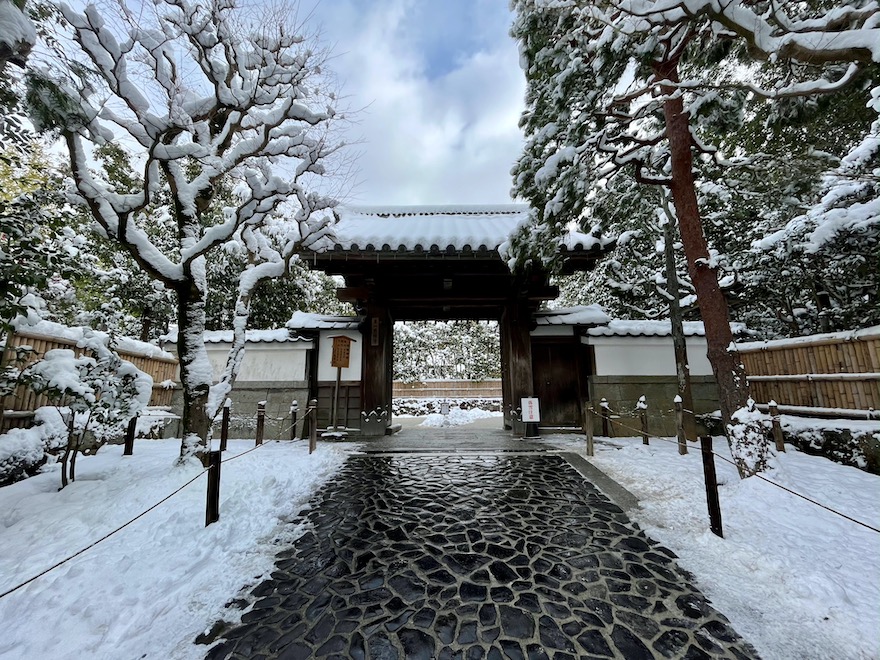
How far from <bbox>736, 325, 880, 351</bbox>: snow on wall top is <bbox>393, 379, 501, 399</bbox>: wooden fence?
39.1 ft

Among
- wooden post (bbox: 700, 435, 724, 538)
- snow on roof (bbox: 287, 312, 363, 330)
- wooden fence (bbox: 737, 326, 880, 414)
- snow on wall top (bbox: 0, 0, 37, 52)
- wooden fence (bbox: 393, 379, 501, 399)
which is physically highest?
snow on wall top (bbox: 0, 0, 37, 52)

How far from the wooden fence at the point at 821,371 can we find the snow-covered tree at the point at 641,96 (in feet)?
8.36

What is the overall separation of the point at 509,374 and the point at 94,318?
8.54 meters

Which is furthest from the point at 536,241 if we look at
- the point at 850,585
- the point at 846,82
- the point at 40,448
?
the point at 40,448

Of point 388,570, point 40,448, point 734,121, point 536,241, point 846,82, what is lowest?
point 388,570

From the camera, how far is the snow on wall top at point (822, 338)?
564 cm

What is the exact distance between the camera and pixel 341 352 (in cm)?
928

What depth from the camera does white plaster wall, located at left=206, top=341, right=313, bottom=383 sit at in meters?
9.48

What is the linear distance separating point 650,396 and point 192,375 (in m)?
9.87

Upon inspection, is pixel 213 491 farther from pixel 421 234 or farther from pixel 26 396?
pixel 421 234

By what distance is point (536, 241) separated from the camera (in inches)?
246

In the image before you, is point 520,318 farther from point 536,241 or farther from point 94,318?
point 94,318

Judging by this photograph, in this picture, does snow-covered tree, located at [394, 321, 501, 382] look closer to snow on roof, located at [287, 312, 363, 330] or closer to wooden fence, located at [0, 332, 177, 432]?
snow on roof, located at [287, 312, 363, 330]

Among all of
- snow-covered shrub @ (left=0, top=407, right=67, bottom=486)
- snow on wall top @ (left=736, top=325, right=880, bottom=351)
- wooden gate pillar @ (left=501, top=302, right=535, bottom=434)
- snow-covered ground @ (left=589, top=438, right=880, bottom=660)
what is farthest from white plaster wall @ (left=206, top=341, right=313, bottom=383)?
snow on wall top @ (left=736, top=325, right=880, bottom=351)
